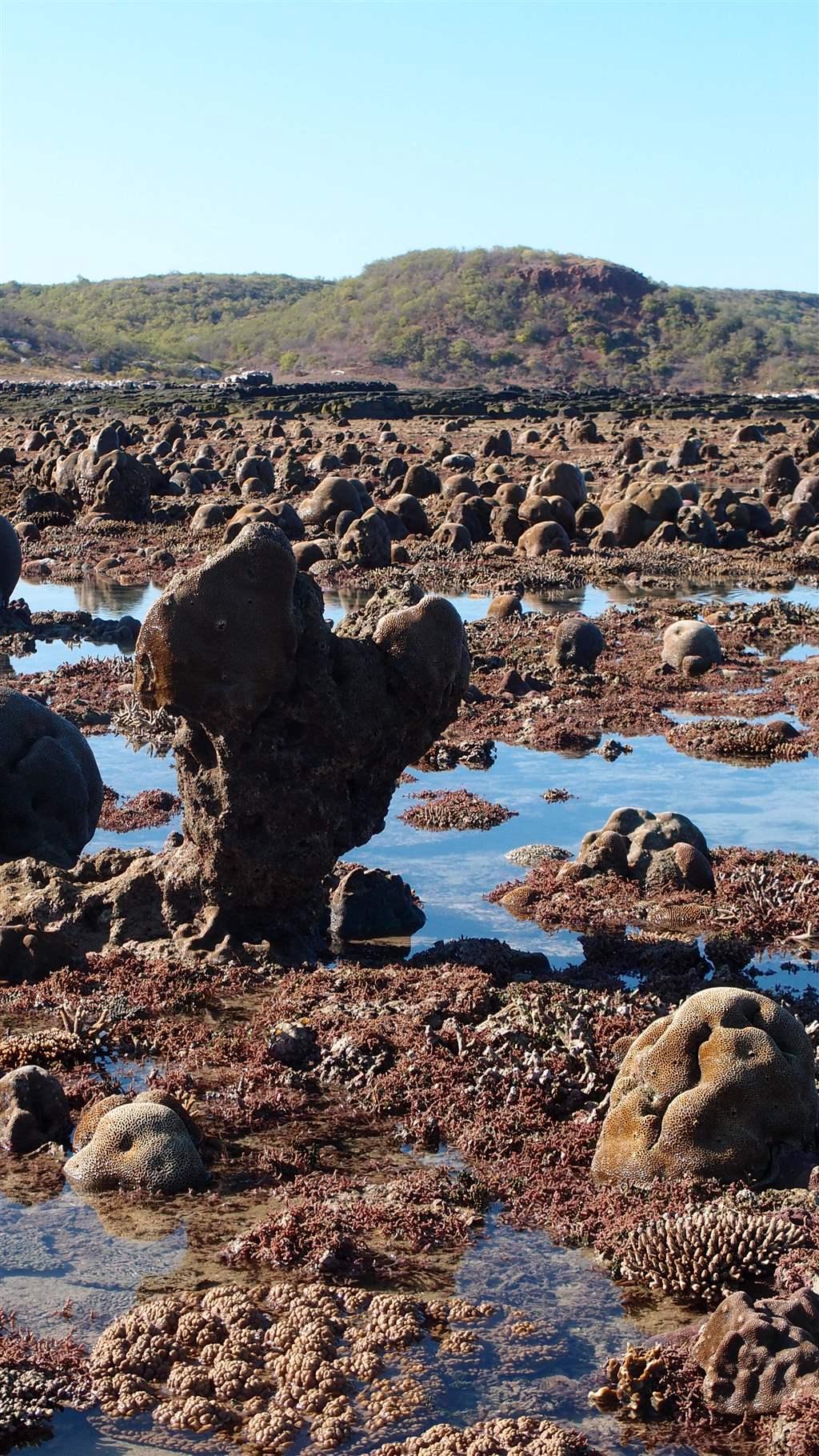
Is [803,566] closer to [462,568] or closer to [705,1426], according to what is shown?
[462,568]

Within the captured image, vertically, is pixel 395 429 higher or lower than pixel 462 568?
higher

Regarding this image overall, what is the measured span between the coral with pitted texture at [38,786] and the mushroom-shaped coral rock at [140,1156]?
5.17m

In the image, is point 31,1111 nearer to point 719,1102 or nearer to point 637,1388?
point 719,1102

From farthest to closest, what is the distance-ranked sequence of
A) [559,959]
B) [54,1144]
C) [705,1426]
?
[559,959]
[54,1144]
[705,1426]

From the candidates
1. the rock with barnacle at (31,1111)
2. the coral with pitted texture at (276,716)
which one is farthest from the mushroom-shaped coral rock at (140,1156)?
the coral with pitted texture at (276,716)

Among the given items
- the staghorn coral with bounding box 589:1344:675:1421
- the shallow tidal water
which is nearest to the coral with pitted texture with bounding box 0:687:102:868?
the shallow tidal water

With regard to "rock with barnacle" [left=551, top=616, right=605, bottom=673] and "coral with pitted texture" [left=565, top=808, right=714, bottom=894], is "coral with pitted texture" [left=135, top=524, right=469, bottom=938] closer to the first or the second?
"coral with pitted texture" [left=565, top=808, right=714, bottom=894]

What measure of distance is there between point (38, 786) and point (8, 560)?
14181mm

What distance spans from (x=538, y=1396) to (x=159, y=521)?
34917 millimetres

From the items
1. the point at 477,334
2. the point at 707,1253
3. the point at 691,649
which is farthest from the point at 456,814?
the point at 477,334

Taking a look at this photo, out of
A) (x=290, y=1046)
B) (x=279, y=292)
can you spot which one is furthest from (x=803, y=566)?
(x=279, y=292)

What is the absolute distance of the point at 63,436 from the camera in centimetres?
5934

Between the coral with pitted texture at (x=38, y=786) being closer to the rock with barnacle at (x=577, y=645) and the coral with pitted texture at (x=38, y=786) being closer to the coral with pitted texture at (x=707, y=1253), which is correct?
the coral with pitted texture at (x=707, y=1253)

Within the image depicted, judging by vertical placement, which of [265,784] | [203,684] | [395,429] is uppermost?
[395,429]
